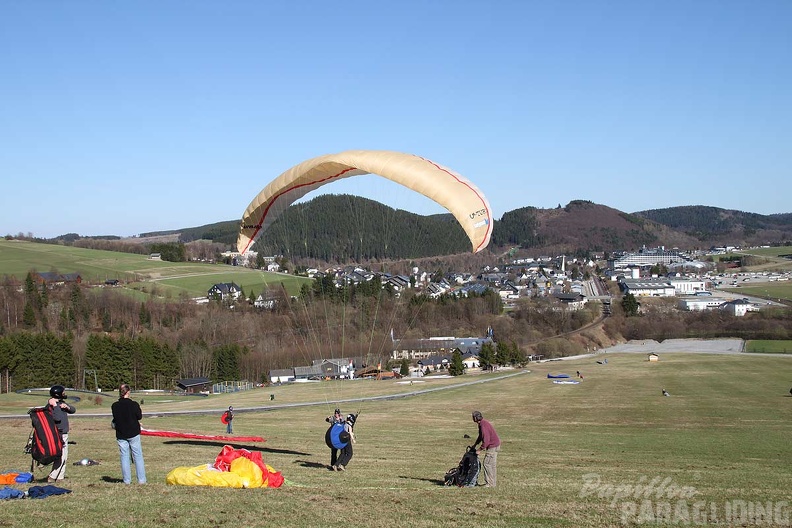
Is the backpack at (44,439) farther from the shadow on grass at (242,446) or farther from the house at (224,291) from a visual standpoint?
the house at (224,291)

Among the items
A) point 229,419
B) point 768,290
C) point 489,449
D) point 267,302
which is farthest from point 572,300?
point 489,449

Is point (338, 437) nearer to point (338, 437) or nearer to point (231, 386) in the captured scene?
point (338, 437)

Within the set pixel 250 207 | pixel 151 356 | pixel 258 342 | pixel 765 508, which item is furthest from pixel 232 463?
pixel 258 342

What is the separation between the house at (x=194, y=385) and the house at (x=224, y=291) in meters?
36.5

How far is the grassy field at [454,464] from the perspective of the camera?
8906 mm

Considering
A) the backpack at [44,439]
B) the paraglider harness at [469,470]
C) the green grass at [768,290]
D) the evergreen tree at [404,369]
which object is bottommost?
the evergreen tree at [404,369]

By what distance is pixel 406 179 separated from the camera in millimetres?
17609

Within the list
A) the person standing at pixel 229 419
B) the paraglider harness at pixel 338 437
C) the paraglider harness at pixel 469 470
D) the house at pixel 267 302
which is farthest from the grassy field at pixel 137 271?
the paraglider harness at pixel 469 470

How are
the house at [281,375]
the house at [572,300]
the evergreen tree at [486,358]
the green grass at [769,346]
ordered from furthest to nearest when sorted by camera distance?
1. the house at [572,300]
2. the green grass at [769,346]
3. the house at [281,375]
4. the evergreen tree at [486,358]

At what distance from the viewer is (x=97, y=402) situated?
40.4 metres

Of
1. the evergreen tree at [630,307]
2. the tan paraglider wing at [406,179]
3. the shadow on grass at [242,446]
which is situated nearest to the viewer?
the shadow on grass at [242,446]

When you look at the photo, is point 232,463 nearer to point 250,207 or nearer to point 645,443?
point 250,207

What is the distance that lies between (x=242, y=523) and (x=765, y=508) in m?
7.05

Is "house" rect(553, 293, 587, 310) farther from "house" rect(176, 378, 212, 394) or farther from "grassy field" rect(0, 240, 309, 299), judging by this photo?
"house" rect(176, 378, 212, 394)
